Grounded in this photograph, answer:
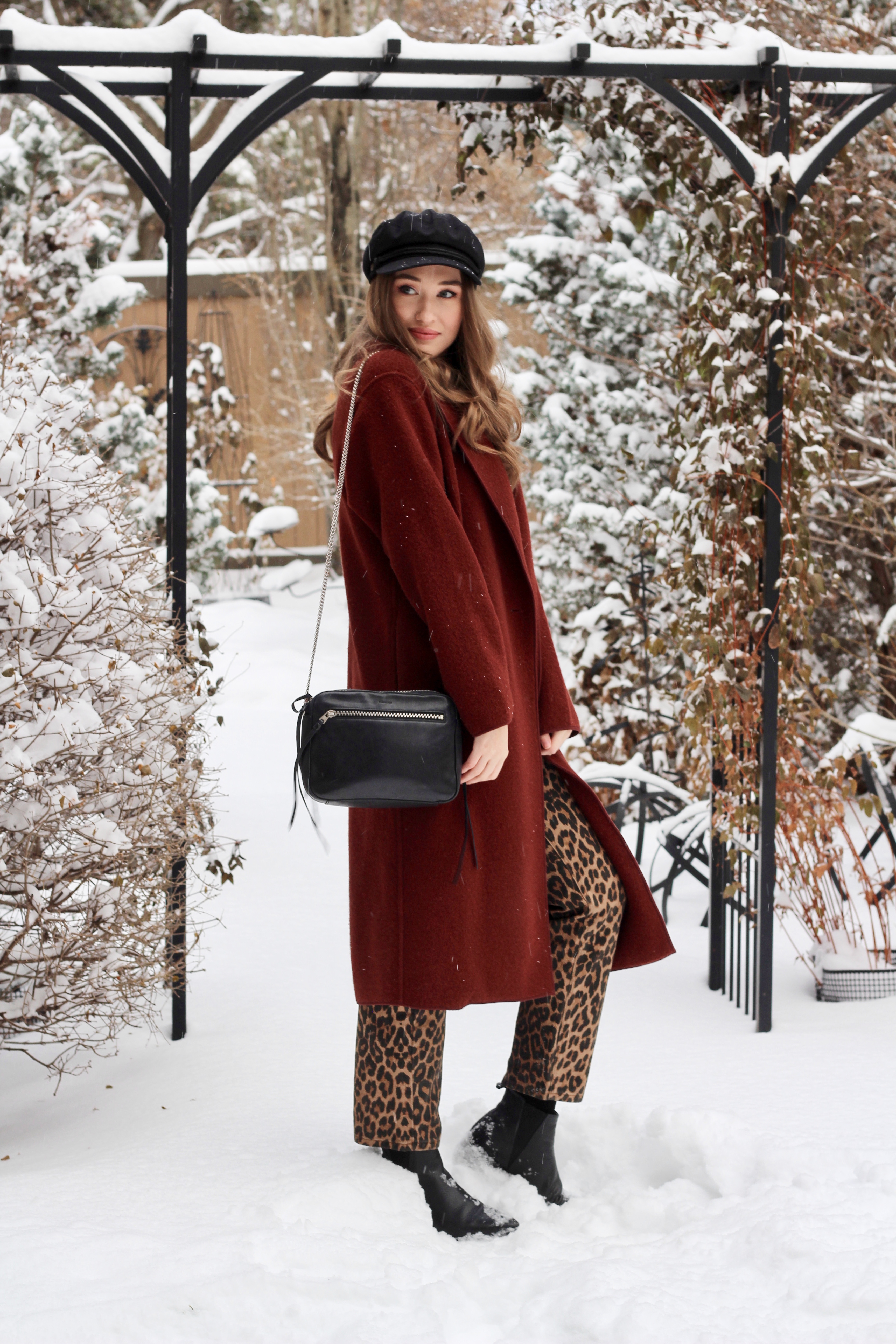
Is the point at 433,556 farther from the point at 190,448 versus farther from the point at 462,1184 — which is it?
the point at 190,448

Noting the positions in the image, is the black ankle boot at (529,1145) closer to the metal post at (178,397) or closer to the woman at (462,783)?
the woman at (462,783)

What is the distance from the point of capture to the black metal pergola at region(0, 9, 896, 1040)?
300 centimetres

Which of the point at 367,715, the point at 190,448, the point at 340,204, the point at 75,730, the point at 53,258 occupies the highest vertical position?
the point at 340,204

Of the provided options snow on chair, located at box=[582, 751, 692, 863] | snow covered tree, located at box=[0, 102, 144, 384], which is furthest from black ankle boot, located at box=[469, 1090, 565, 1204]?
snow covered tree, located at box=[0, 102, 144, 384]

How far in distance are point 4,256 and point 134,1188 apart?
5.38m

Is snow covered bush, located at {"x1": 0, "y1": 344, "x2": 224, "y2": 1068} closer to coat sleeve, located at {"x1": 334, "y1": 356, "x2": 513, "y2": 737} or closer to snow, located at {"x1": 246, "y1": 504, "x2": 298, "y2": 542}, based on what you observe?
coat sleeve, located at {"x1": 334, "y1": 356, "x2": 513, "y2": 737}

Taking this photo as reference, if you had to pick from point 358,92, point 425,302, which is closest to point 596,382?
point 358,92

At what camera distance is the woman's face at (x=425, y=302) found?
2.17 metres

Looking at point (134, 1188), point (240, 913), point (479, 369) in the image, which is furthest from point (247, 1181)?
point (240, 913)

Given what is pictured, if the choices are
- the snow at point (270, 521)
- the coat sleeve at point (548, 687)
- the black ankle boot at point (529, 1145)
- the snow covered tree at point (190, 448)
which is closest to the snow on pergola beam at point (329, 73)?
the snow covered tree at point (190, 448)

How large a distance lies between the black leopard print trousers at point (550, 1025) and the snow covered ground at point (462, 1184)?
133 millimetres

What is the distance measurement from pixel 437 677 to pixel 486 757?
17cm

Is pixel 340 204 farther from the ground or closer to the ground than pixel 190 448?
farther from the ground

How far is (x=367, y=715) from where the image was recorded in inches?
75.9
